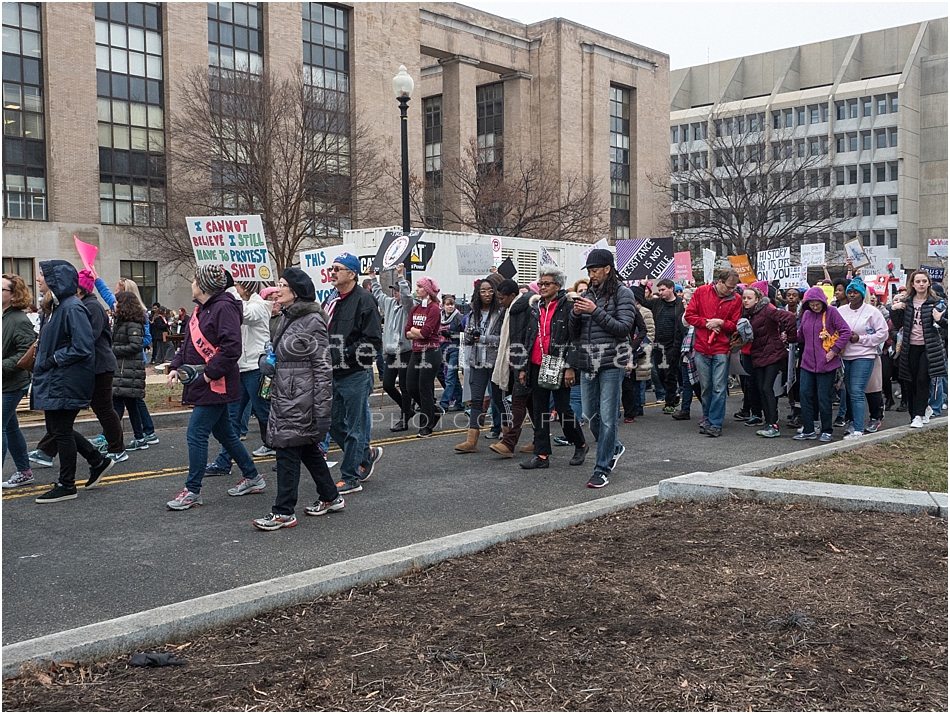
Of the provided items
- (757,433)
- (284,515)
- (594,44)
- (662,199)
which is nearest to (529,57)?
(594,44)

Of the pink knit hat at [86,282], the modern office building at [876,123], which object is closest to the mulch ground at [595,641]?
the pink knit hat at [86,282]

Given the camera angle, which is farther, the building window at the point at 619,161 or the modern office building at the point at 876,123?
the modern office building at the point at 876,123

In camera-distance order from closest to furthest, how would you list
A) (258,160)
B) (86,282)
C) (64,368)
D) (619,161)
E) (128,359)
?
(64,368), (86,282), (128,359), (258,160), (619,161)

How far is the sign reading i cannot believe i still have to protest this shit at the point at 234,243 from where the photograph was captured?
1329 centimetres

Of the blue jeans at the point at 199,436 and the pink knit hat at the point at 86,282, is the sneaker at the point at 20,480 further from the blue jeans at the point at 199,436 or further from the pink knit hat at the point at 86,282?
the blue jeans at the point at 199,436

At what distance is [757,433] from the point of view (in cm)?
1152

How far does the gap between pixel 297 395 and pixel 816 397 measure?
274 inches

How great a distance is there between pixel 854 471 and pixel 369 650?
17.8 ft

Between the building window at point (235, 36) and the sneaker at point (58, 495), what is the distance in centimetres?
3992

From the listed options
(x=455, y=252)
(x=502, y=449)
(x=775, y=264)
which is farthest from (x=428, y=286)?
(x=455, y=252)

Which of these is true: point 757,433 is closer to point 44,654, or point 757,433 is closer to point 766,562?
point 766,562

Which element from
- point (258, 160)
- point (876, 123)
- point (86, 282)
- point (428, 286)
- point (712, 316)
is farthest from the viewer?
point (876, 123)

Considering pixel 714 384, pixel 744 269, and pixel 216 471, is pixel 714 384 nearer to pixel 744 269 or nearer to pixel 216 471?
pixel 216 471

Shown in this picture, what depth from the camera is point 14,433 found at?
820 centimetres
